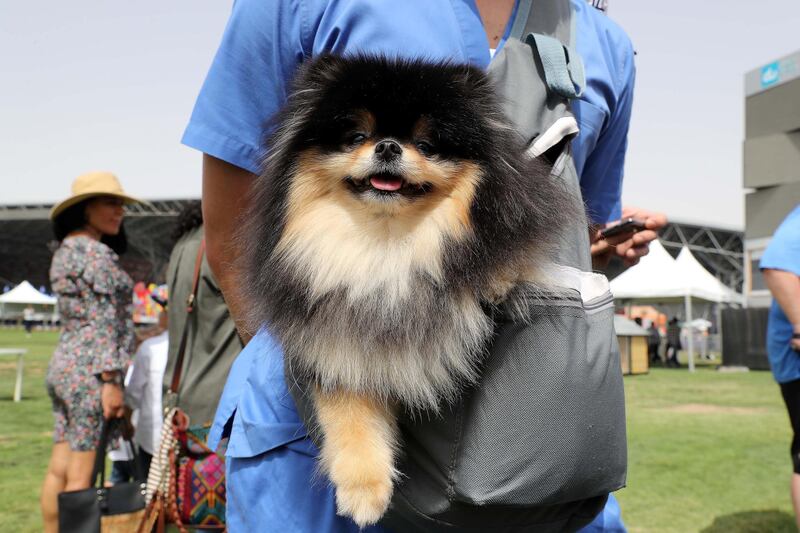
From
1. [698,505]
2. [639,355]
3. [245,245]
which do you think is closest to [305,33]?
[245,245]

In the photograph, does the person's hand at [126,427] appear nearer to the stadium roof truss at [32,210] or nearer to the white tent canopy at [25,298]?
the white tent canopy at [25,298]

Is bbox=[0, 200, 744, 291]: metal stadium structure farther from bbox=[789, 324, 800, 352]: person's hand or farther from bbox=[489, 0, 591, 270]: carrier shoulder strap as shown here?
bbox=[489, 0, 591, 270]: carrier shoulder strap

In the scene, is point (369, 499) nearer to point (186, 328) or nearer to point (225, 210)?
point (225, 210)

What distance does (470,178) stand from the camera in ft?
4.25

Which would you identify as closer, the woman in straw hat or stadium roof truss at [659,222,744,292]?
the woman in straw hat

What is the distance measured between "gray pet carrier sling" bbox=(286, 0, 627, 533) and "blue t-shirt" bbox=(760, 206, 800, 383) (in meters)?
3.43

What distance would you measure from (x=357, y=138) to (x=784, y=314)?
150 inches

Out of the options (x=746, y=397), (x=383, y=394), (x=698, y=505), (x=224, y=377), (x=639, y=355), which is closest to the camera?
(x=383, y=394)

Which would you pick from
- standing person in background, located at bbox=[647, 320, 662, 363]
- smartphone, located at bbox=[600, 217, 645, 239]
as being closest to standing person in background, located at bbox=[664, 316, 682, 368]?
standing person in background, located at bbox=[647, 320, 662, 363]

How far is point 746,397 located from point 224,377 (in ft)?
39.0

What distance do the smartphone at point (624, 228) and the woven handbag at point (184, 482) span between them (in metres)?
2.02

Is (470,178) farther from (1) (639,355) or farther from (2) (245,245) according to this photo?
(1) (639,355)

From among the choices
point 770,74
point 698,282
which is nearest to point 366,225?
point 698,282

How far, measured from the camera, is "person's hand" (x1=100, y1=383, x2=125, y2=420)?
14.1ft
